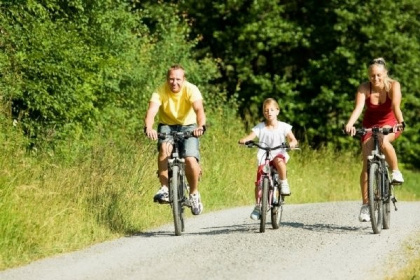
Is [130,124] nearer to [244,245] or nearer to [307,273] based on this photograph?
[244,245]

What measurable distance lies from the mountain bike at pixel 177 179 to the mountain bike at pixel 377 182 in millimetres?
1941

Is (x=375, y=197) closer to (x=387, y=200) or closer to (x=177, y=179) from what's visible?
(x=387, y=200)

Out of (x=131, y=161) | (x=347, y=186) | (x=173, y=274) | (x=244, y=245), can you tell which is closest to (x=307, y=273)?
(x=173, y=274)

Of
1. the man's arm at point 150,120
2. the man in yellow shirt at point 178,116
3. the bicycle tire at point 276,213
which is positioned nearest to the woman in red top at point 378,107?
the bicycle tire at point 276,213

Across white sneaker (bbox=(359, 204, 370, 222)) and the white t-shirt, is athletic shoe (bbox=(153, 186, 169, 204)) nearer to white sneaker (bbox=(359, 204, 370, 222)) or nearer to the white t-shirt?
the white t-shirt

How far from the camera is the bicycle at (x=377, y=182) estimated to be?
1271 cm

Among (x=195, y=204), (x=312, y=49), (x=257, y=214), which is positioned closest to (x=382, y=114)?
(x=257, y=214)

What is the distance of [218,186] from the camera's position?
1856 centimetres

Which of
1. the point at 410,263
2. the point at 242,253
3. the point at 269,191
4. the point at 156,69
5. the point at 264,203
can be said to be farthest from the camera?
the point at 156,69

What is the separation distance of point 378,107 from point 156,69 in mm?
10774

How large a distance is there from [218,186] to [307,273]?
871 cm

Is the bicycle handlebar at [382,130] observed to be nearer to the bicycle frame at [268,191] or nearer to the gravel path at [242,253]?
the bicycle frame at [268,191]

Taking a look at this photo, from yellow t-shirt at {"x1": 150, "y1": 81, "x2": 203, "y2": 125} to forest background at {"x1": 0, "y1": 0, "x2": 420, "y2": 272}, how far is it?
4.39 ft

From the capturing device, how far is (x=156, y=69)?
23344mm
